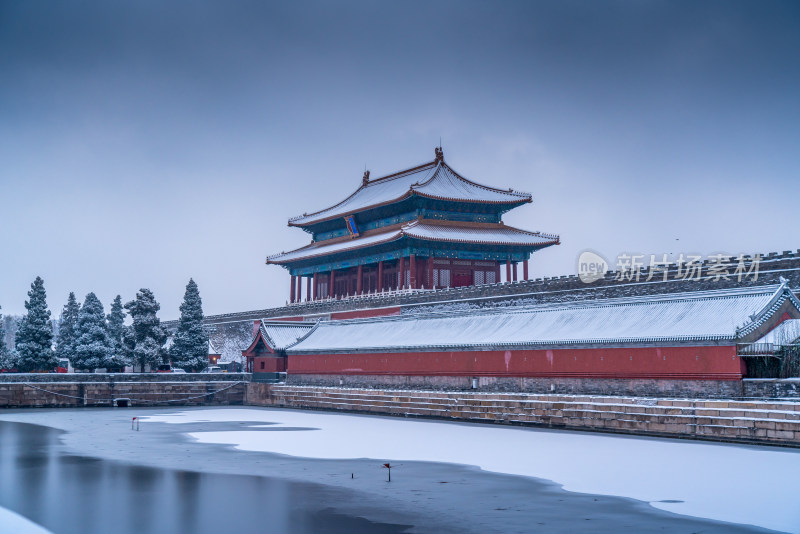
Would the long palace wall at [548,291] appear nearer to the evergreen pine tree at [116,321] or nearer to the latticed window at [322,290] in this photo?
the latticed window at [322,290]

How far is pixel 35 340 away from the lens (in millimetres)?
52125

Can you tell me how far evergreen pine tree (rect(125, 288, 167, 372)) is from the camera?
55.0 m

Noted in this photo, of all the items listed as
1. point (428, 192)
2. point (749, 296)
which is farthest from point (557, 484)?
point (428, 192)

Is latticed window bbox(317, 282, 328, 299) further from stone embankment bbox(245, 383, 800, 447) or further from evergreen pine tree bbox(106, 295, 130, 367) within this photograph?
stone embankment bbox(245, 383, 800, 447)

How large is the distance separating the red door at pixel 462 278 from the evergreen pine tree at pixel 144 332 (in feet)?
67.5

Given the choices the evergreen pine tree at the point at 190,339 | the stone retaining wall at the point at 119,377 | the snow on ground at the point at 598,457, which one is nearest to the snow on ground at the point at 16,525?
the snow on ground at the point at 598,457

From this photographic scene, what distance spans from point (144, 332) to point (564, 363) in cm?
3316

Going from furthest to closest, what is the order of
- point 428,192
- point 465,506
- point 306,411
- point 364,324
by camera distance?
point 428,192 < point 364,324 < point 306,411 < point 465,506

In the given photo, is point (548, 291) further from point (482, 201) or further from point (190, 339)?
point (190, 339)

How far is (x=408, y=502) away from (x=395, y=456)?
24.1 ft

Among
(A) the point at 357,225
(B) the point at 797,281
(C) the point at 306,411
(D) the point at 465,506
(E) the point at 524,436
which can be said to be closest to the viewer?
(D) the point at 465,506

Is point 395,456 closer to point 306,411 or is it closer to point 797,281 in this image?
point 797,281

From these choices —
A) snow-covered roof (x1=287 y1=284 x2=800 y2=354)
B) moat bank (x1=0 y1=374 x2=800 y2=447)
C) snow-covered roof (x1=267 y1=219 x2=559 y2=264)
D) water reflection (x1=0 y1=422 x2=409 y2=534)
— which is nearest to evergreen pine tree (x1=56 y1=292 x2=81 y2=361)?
moat bank (x1=0 y1=374 x2=800 y2=447)

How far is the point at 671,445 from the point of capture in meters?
24.7
